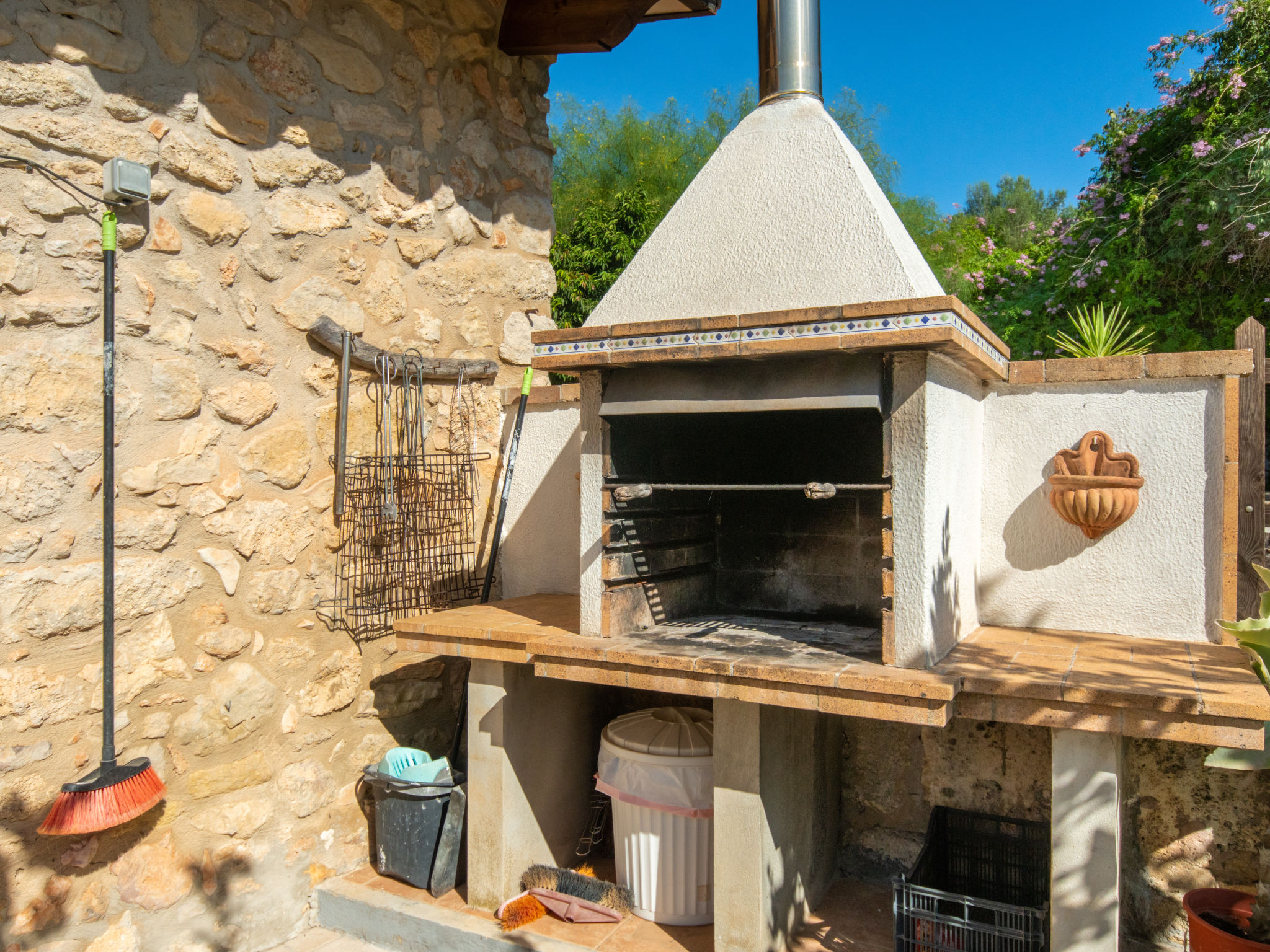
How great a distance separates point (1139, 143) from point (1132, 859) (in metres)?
7.17

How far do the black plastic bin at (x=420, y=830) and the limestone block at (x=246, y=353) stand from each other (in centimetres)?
172

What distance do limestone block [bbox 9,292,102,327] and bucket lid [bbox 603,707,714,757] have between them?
2.36 m

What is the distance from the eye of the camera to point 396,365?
154 inches

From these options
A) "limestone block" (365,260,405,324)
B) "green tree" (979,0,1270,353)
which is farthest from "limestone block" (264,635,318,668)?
"green tree" (979,0,1270,353)

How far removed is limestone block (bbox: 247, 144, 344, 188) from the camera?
11.4 ft

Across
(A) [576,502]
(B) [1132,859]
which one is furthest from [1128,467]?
(A) [576,502]

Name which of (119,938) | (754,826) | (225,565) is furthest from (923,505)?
(119,938)

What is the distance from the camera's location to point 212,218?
3297 millimetres

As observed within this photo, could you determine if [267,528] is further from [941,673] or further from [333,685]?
[941,673]

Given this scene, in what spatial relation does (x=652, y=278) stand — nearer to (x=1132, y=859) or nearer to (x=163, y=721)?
(x=163, y=721)

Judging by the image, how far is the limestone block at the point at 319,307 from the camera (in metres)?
3.57

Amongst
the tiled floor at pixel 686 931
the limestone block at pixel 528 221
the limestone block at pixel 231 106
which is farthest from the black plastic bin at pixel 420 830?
the limestone block at pixel 528 221

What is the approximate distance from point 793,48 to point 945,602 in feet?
7.37

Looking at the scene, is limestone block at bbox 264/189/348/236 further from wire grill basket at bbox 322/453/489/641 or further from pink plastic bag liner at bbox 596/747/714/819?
pink plastic bag liner at bbox 596/747/714/819
